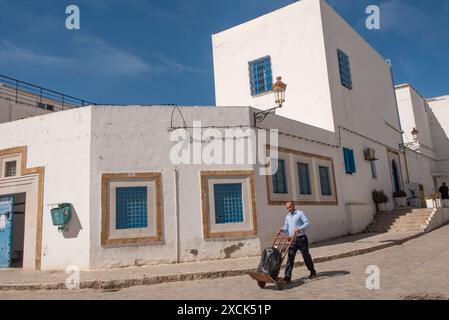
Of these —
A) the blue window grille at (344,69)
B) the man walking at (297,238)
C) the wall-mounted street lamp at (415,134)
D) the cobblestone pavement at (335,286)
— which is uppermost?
the blue window grille at (344,69)

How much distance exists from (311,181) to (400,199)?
7.96 m

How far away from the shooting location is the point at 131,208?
1114cm

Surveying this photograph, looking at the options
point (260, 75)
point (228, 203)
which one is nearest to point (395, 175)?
point (260, 75)

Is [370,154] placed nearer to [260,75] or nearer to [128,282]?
[260,75]

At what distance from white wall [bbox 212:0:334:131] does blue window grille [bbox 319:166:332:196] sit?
201 centimetres

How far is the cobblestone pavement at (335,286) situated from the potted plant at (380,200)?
772cm

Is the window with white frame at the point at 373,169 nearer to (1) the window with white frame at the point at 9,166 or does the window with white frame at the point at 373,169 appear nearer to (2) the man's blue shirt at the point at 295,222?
(2) the man's blue shirt at the point at 295,222

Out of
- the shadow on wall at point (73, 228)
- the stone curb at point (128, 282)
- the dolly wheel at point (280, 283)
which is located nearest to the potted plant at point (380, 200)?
the stone curb at point (128, 282)

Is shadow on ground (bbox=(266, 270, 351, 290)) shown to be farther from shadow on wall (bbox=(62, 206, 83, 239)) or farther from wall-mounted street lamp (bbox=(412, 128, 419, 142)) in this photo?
wall-mounted street lamp (bbox=(412, 128, 419, 142))

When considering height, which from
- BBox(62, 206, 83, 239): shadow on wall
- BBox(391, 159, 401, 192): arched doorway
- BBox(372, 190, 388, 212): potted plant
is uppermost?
BBox(391, 159, 401, 192): arched doorway

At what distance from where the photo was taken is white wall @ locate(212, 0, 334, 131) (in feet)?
54.4

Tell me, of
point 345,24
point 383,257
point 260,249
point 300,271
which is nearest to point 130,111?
point 260,249

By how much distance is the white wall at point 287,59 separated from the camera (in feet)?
54.4

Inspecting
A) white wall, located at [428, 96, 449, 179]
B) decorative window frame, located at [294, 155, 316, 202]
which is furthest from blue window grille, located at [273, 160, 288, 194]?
white wall, located at [428, 96, 449, 179]
